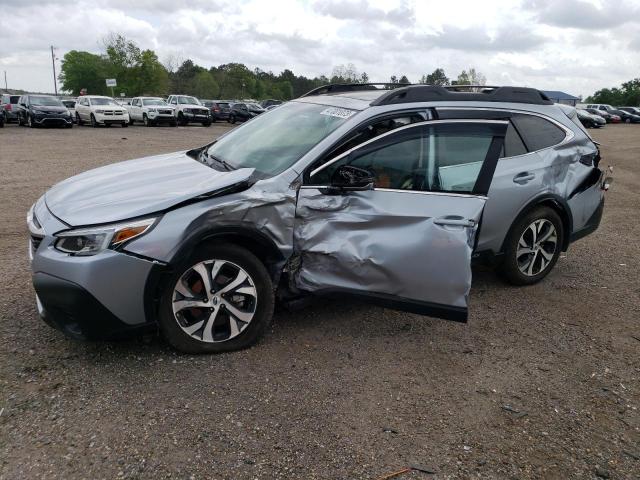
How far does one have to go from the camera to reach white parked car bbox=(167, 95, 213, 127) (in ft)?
99.7

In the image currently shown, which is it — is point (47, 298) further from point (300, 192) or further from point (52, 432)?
point (300, 192)

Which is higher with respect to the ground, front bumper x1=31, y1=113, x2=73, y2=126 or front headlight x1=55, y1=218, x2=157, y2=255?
front headlight x1=55, y1=218, x2=157, y2=255

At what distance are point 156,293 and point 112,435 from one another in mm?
843

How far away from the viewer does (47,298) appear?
3197 millimetres

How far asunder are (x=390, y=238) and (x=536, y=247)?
2060mm

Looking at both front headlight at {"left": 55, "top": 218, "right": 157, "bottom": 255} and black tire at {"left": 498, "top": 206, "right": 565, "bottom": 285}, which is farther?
black tire at {"left": 498, "top": 206, "right": 565, "bottom": 285}

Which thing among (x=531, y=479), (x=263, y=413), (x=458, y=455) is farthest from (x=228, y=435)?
(x=531, y=479)

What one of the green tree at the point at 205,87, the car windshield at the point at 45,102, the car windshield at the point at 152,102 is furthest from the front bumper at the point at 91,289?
the green tree at the point at 205,87

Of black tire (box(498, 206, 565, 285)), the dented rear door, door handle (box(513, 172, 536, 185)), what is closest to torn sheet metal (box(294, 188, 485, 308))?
the dented rear door

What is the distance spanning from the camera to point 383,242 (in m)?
3.66

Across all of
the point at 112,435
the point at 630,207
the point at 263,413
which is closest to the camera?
the point at 112,435

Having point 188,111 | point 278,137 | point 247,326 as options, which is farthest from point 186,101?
point 247,326

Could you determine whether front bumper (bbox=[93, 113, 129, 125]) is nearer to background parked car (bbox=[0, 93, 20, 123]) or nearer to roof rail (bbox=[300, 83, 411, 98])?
background parked car (bbox=[0, 93, 20, 123])

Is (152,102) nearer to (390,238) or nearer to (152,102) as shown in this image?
(152,102)
